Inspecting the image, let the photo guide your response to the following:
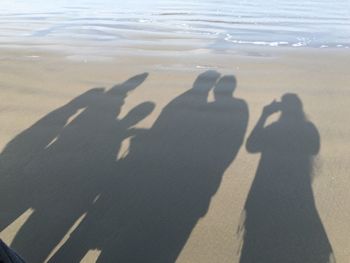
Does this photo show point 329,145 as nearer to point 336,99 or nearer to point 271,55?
point 336,99

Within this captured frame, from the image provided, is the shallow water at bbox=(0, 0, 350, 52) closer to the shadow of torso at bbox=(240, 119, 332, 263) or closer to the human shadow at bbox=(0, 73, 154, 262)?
the human shadow at bbox=(0, 73, 154, 262)

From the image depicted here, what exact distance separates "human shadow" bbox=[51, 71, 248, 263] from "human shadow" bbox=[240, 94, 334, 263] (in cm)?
36

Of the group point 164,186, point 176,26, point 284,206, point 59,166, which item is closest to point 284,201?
point 284,206

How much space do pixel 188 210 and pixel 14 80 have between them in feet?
15.3

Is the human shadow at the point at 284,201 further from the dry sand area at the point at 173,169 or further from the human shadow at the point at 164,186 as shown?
the human shadow at the point at 164,186

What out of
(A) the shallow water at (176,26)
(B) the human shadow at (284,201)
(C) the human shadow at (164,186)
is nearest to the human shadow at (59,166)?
(C) the human shadow at (164,186)

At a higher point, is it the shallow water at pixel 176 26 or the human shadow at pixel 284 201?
the shallow water at pixel 176 26

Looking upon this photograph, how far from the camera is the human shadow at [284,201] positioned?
304 cm

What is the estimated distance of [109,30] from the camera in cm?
1201

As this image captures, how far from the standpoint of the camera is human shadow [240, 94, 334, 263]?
3.04 metres

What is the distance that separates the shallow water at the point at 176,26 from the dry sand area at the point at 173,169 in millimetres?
3274

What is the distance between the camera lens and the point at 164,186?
3.85 meters

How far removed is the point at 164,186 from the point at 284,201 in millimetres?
1115

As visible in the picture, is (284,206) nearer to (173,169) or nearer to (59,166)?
(173,169)
